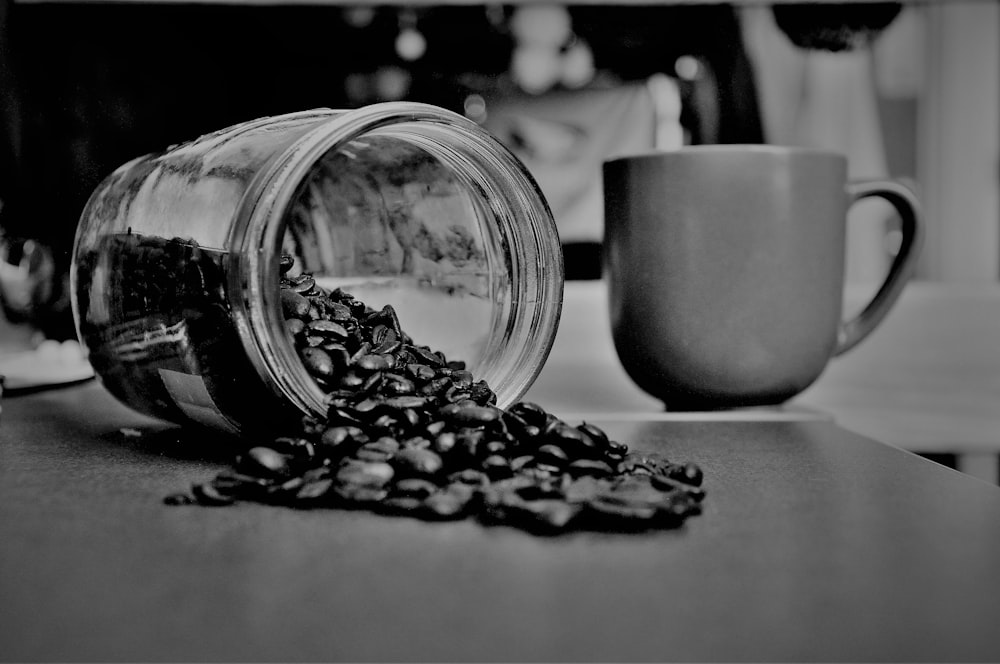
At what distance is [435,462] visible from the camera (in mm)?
557

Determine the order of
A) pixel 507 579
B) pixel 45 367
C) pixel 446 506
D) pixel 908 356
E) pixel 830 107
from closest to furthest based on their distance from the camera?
1. pixel 507 579
2. pixel 446 506
3. pixel 45 367
4. pixel 908 356
5. pixel 830 107

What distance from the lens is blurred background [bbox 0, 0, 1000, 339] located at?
5.68 feet

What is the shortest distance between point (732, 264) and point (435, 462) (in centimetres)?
44

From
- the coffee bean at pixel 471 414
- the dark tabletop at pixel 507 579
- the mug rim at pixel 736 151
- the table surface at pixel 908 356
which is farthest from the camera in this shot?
the table surface at pixel 908 356

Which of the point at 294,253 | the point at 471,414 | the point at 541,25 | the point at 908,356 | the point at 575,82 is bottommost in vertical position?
the point at 908,356

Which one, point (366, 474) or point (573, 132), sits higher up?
point (573, 132)

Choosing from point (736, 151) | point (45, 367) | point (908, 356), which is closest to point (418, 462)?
point (736, 151)

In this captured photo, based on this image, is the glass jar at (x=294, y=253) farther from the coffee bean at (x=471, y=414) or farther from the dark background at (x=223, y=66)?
the dark background at (x=223, y=66)

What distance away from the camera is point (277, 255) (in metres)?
0.61

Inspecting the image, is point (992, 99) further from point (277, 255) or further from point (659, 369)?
point (277, 255)

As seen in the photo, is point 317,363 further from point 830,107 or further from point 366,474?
point 830,107

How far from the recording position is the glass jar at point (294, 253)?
628 mm

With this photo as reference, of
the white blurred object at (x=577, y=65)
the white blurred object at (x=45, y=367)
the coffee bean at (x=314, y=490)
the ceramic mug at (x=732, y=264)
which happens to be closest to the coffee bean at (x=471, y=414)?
the coffee bean at (x=314, y=490)

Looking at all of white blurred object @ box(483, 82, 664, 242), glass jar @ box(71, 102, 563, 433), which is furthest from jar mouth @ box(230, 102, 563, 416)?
white blurred object @ box(483, 82, 664, 242)
